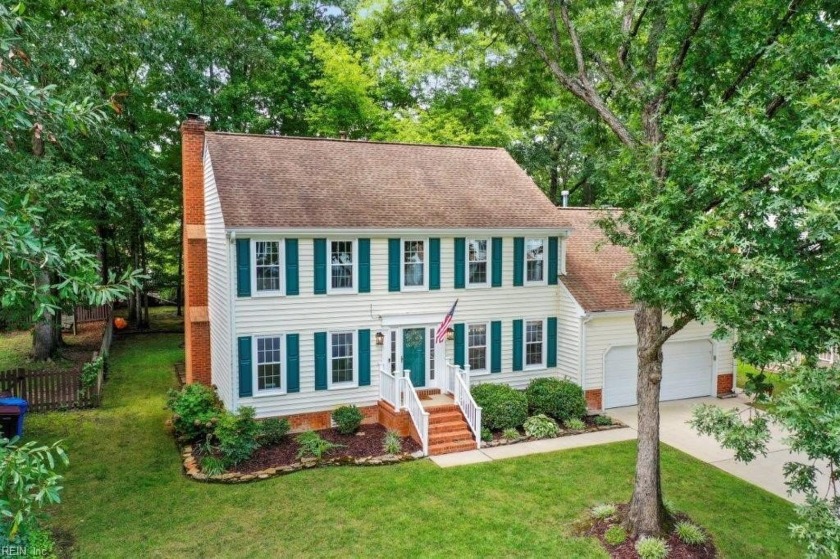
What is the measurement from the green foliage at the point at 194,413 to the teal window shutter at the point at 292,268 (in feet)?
10.6

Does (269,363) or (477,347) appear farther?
(477,347)

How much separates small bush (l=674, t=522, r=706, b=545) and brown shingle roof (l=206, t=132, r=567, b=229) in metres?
8.90

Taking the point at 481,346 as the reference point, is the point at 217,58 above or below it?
above

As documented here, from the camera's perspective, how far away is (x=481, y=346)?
1639cm

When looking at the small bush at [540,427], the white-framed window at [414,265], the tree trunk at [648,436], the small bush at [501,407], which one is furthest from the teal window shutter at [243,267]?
the tree trunk at [648,436]

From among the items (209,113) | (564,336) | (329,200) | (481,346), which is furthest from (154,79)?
(564,336)

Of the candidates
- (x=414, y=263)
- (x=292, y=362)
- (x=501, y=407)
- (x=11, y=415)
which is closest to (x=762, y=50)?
(x=414, y=263)

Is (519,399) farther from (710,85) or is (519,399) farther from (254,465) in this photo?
(710,85)

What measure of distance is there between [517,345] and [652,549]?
8.19 m

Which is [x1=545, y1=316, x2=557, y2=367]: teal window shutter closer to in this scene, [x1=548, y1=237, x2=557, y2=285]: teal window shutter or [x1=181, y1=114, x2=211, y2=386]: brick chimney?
[x1=548, y1=237, x2=557, y2=285]: teal window shutter

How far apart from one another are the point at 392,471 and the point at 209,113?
61.8 feet

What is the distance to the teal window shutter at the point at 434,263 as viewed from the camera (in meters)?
15.6

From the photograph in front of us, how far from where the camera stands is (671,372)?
17.8 m

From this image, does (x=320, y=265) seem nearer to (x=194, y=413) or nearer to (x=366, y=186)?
(x=366, y=186)
